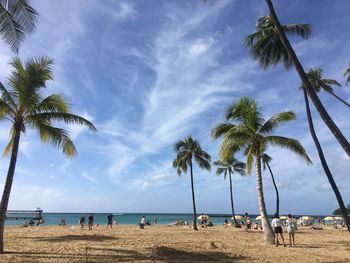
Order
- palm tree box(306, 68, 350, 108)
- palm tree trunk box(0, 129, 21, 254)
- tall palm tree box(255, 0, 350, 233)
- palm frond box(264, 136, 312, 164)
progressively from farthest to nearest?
palm tree box(306, 68, 350, 108), palm frond box(264, 136, 312, 164), palm tree trunk box(0, 129, 21, 254), tall palm tree box(255, 0, 350, 233)

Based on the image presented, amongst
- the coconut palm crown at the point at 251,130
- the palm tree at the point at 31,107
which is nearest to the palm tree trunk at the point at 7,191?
the palm tree at the point at 31,107

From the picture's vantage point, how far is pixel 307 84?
40.9 ft

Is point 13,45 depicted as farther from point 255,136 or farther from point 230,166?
point 230,166

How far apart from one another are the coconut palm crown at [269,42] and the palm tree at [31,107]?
33.3 ft

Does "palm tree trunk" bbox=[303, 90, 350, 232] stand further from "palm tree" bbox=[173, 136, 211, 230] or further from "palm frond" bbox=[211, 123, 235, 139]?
"palm tree" bbox=[173, 136, 211, 230]

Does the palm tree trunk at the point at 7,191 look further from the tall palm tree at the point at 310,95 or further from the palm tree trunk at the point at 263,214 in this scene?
the palm tree trunk at the point at 263,214

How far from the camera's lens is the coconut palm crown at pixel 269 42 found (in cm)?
1767

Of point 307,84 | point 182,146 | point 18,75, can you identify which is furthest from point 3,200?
point 182,146

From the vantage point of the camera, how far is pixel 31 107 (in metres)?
14.0

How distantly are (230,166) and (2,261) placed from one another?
37830 mm

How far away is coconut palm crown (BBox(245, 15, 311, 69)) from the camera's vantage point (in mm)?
17672

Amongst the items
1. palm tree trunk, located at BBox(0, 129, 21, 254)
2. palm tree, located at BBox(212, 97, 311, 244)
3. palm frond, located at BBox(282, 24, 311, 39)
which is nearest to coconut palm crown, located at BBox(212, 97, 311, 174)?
palm tree, located at BBox(212, 97, 311, 244)

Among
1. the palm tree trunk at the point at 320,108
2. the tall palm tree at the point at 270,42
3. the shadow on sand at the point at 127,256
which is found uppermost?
the tall palm tree at the point at 270,42

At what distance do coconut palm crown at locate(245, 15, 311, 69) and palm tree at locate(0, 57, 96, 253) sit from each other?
400 inches
